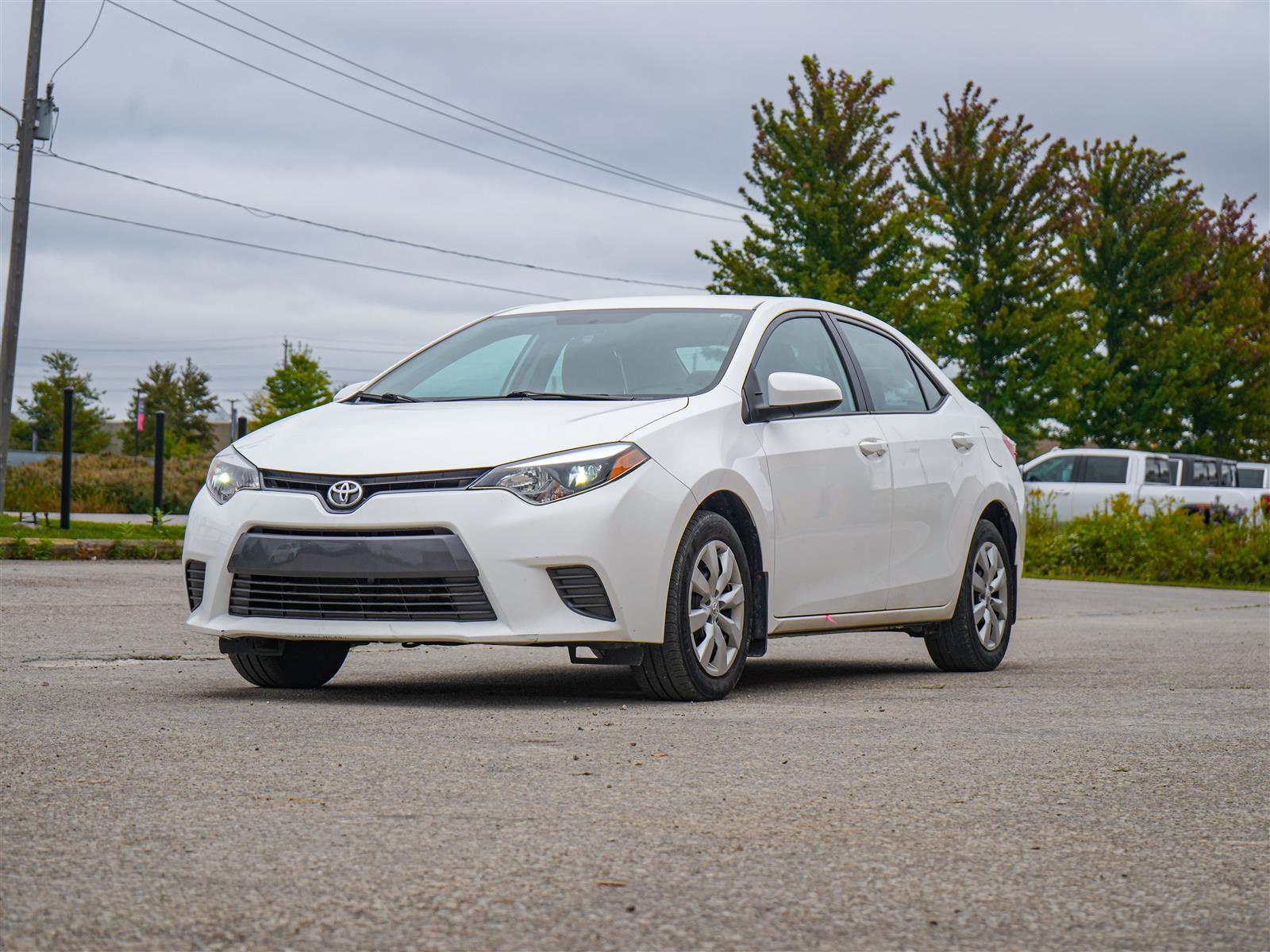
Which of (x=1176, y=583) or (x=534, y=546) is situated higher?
(x=534, y=546)

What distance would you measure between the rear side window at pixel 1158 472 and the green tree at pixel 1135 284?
34.8 ft

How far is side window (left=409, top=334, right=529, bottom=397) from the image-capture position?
23.4 feet

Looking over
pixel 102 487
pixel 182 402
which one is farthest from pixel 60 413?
pixel 102 487

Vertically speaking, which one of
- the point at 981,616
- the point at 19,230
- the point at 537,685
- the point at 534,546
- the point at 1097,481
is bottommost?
the point at 537,685

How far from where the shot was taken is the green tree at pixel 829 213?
99.3ft

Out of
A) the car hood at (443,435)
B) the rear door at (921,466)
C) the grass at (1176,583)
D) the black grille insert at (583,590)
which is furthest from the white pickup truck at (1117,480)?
the black grille insert at (583,590)

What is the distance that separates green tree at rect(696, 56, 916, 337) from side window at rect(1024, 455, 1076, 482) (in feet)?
14.6

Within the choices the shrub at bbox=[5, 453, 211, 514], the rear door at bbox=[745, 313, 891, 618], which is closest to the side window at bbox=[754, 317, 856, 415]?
the rear door at bbox=[745, 313, 891, 618]

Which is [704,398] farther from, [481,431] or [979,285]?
[979,285]

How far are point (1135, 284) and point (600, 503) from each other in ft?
111

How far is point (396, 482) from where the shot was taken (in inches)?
234

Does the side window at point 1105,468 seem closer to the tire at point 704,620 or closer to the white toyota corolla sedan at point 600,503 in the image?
the white toyota corolla sedan at point 600,503

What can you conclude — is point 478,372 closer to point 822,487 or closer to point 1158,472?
point 822,487

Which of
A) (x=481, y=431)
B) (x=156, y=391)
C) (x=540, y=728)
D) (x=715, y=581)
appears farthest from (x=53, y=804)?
(x=156, y=391)
